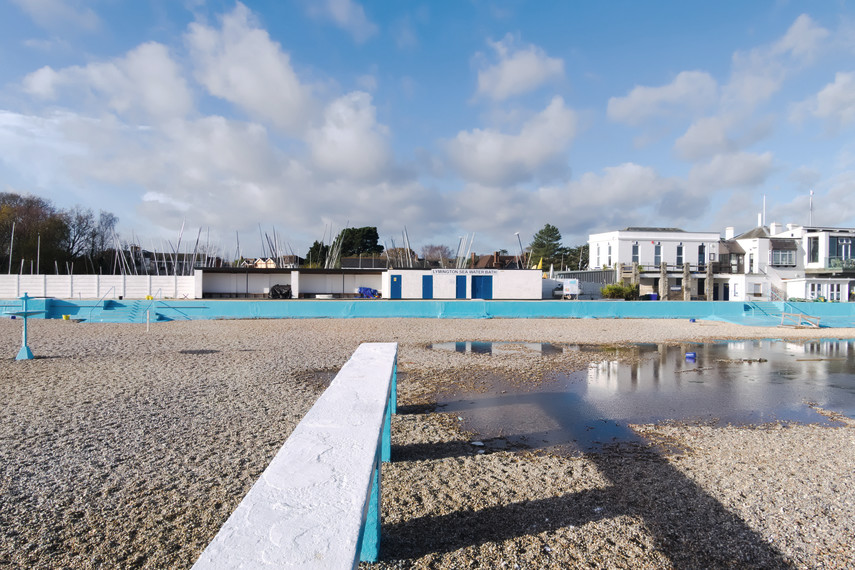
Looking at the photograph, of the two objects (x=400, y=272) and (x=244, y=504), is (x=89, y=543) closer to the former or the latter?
(x=244, y=504)

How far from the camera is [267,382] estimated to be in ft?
31.2

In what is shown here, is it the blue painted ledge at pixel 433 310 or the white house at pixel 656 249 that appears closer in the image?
the blue painted ledge at pixel 433 310

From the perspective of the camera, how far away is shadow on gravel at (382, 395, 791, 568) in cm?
349

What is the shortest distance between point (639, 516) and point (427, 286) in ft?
121

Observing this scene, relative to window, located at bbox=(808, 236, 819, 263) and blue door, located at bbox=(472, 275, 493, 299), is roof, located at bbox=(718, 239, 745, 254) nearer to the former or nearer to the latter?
window, located at bbox=(808, 236, 819, 263)

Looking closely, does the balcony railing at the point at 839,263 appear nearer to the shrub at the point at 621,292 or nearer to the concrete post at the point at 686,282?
the concrete post at the point at 686,282

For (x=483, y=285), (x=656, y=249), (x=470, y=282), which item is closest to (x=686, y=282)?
(x=656, y=249)

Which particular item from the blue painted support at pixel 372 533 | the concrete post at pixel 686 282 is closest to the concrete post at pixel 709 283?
the concrete post at pixel 686 282

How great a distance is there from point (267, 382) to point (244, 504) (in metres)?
7.48

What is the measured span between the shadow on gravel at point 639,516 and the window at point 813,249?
57.9m

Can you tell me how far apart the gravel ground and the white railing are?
0.84m

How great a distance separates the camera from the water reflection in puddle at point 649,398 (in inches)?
270

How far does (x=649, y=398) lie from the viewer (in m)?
8.88

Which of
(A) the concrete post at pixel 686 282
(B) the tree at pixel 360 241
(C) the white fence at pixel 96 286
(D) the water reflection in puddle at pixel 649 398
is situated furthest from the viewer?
(B) the tree at pixel 360 241
